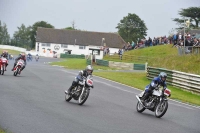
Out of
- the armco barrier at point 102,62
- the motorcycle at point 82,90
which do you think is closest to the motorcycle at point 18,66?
the motorcycle at point 82,90

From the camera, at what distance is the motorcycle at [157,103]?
15630mm

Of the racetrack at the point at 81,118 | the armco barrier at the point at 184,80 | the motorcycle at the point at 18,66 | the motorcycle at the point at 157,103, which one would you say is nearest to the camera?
the racetrack at the point at 81,118

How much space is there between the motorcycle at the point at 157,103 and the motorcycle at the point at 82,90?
5.98 feet

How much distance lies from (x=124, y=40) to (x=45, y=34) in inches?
793

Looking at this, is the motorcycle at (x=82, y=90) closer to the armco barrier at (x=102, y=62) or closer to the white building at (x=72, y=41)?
the armco barrier at (x=102, y=62)

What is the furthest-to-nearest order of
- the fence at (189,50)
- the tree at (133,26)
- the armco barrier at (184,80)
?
the tree at (133,26) < the fence at (189,50) < the armco barrier at (184,80)

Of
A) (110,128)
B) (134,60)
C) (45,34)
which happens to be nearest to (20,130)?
(110,128)

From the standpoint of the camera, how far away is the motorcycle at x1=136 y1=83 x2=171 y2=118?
1563cm

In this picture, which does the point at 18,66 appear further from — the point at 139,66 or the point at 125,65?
the point at 125,65

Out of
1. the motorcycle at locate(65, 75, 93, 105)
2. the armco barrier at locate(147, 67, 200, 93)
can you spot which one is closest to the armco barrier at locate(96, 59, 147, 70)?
the armco barrier at locate(147, 67, 200, 93)

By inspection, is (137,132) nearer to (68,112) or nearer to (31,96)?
(68,112)

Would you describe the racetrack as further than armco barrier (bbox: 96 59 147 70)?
No

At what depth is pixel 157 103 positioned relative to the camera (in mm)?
15992

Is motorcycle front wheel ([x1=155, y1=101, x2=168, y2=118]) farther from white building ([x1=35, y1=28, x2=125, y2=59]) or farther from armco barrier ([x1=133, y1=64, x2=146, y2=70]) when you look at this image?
white building ([x1=35, y1=28, x2=125, y2=59])
